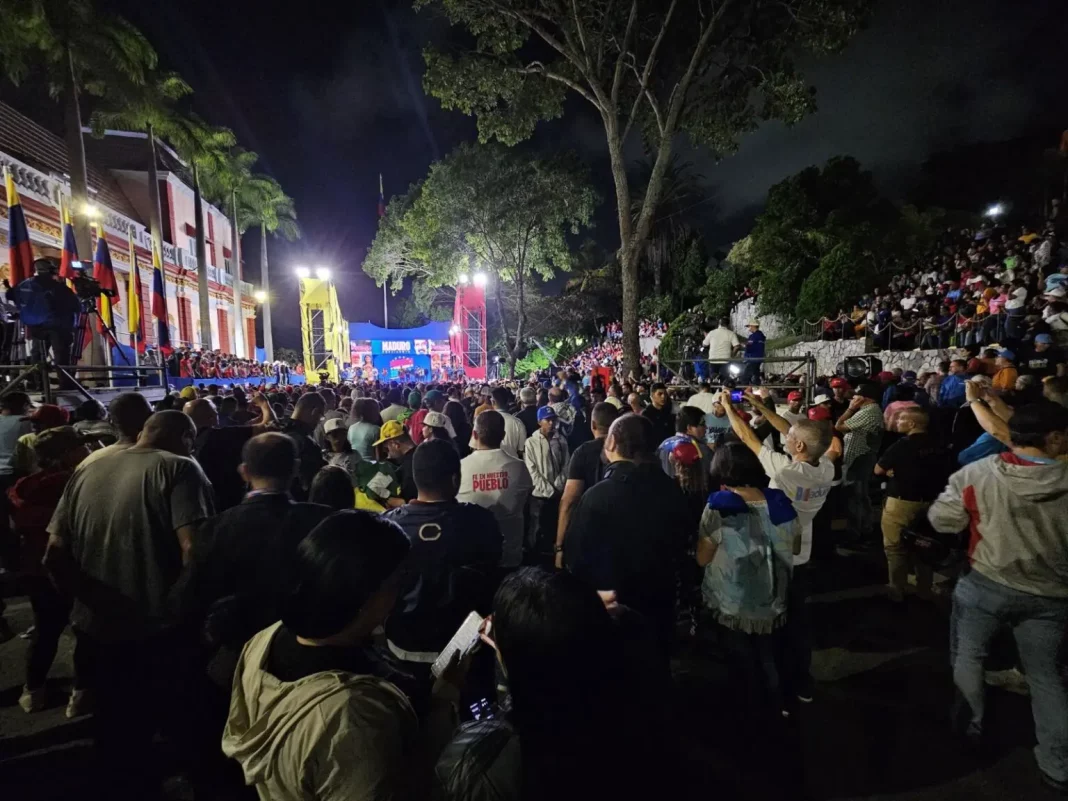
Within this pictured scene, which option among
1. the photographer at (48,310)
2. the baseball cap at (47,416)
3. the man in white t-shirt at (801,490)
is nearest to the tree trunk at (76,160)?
the photographer at (48,310)

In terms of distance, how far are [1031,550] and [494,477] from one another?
284cm

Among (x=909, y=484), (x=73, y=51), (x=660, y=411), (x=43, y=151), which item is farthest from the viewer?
(x=43, y=151)

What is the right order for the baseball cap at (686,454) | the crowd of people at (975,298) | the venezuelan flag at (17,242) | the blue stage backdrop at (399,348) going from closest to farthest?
the baseball cap at (686,454), the venezuelan flag at (17,242), the crowd of people at (975,298), the blue stage backdrop at (399,348)

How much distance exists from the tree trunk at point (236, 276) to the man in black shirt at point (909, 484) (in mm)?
35424

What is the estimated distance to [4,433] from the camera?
14.9ft

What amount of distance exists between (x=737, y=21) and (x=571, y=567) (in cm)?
1276

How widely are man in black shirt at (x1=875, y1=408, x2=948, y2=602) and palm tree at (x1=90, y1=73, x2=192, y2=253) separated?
65.5 ft

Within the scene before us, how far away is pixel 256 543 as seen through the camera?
93.2 inches

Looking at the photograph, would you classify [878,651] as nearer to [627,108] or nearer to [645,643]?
[645,643]

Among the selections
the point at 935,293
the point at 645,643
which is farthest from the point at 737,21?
the point at 645,643

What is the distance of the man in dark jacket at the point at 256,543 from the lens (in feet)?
7.52

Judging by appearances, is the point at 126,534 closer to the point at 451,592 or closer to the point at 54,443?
the point at 54,443

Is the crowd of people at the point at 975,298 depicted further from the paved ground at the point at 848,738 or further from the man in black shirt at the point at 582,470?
the man in black shirt at the point at 582,470

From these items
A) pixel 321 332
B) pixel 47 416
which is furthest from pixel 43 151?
pixel 47 416
